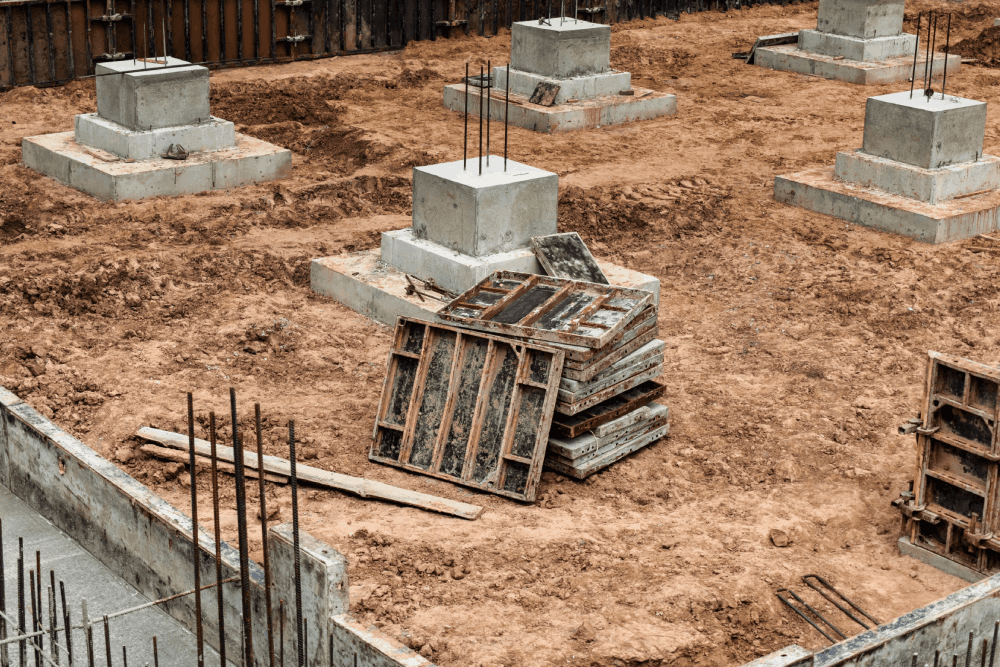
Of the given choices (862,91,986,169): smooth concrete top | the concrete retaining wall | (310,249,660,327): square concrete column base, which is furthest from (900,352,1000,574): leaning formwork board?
(862,91,986,169): smooth concrete top

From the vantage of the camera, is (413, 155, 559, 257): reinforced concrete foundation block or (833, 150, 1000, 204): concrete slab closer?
(413, 155, 559, 257): reinforced concrete foundation block

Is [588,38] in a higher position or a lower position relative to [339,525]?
higher

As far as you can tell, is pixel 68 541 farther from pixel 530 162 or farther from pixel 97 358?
pixel 530 162

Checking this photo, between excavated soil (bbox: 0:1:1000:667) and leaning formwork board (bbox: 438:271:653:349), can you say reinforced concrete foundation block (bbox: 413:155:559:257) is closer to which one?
excavated soil (bbox: 0:1:1000:667)

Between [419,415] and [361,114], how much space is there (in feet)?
32.5

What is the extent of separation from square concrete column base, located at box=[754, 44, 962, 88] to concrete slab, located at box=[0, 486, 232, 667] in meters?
16.0

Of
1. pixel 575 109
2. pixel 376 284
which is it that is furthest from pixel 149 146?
pixel 575 109

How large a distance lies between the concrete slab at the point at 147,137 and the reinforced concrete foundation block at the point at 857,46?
10641 mm

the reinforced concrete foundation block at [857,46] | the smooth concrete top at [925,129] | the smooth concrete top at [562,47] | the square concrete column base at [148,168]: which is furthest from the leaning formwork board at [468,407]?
the reinforced concrete foundation block at [857,46]

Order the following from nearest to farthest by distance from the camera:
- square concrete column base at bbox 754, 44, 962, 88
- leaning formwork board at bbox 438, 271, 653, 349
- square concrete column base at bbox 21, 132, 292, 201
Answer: leaning formwork board at bbox 438, 271, 653, 349 → square concrete column base at bbox 21, 132, 292, 201 → square concrete column base at bbox 754, 44, 962, 88

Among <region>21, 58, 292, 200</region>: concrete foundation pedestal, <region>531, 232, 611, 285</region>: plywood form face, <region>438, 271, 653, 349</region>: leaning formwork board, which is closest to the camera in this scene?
<region>438, 271, 653, 349</region>: leaning formwork board

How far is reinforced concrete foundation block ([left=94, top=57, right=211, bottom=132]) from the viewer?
14375mm

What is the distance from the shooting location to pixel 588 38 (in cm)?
1812

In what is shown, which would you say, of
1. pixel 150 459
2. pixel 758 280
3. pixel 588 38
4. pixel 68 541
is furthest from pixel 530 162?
pixel 68 541
